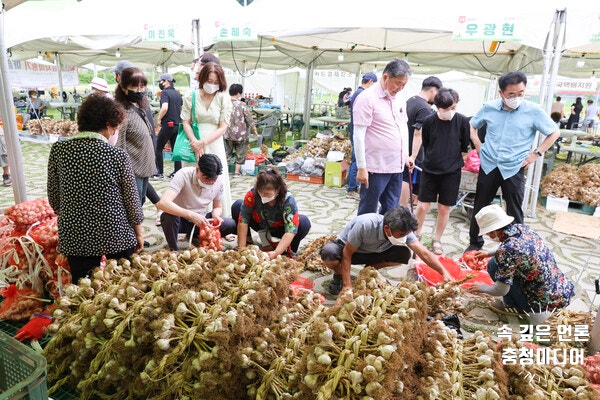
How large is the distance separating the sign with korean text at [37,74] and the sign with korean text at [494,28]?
12525 millimetres

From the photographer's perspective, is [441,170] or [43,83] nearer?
[441,170]

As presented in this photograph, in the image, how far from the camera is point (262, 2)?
20.8 ft

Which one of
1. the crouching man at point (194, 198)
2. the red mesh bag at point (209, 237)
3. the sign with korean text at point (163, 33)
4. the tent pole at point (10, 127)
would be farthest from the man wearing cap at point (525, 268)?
the sign with korean text at point (163, 33)

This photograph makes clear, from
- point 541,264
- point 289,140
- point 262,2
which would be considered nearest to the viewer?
point 541,264

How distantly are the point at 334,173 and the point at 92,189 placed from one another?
5.45m

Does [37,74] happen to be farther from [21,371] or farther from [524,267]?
[524,267]

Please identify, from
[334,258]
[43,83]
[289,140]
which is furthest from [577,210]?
[43,83]

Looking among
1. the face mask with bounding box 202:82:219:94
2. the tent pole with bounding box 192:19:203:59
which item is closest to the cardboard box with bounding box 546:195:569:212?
the face mask with bounding box 202:82:219:94

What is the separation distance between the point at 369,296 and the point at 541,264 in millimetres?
1900

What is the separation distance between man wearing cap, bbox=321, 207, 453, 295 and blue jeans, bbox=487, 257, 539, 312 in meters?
0.37

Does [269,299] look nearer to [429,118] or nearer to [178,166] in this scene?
[429,118]

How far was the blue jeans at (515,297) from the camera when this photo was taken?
3166 millimetres

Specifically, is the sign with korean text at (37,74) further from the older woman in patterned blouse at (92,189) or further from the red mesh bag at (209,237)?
the older woman in patterned blouse at (92,189)

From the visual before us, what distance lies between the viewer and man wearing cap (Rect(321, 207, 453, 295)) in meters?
2.99
